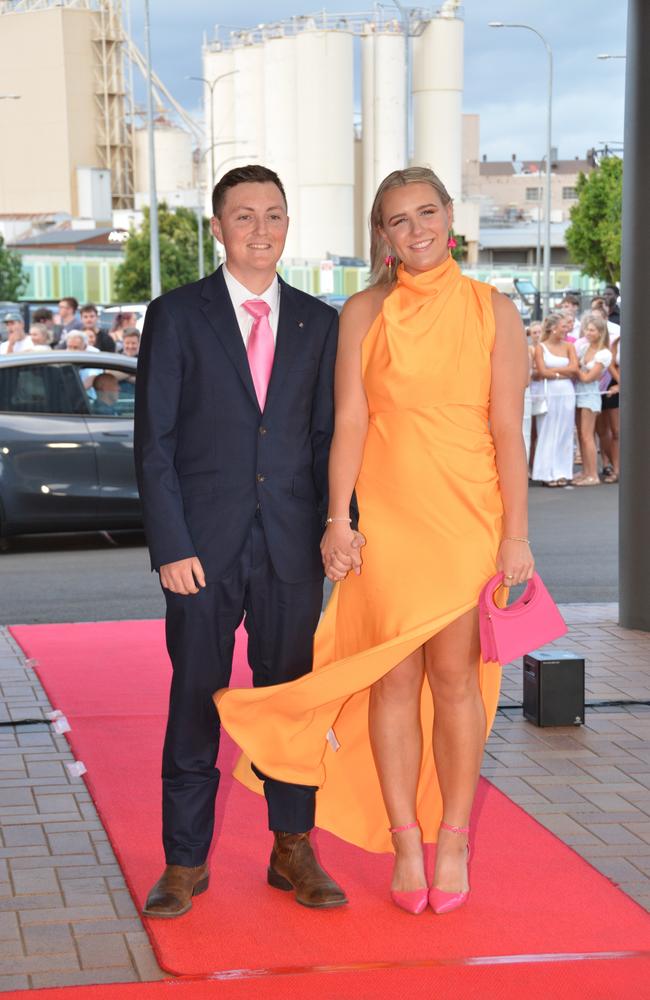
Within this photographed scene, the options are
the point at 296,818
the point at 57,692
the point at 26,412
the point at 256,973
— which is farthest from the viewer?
the point at 26,412

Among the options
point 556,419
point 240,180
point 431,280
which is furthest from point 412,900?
point 556,419

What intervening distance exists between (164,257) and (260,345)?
84.0 meters

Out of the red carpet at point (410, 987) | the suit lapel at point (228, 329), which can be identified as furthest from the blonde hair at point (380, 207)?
the red carpet at point (410, 987)

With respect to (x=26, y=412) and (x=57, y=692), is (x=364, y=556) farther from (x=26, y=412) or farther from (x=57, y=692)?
(x=26, y=412)

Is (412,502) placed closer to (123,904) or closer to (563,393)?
(123,904)

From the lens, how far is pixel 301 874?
411 cm

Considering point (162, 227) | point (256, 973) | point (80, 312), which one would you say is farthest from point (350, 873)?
point (162, 227)

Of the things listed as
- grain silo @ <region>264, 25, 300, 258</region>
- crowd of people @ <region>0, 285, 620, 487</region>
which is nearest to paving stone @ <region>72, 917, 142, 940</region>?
crowd of people @ <region>0, 285, 620, 487</region>

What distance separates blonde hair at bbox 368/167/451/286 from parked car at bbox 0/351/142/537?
738cm

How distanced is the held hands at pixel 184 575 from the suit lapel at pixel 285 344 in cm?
47

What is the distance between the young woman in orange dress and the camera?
3.89 meters

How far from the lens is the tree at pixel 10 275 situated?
277 ft

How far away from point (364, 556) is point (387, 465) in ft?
0.87

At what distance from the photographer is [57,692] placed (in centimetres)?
676
